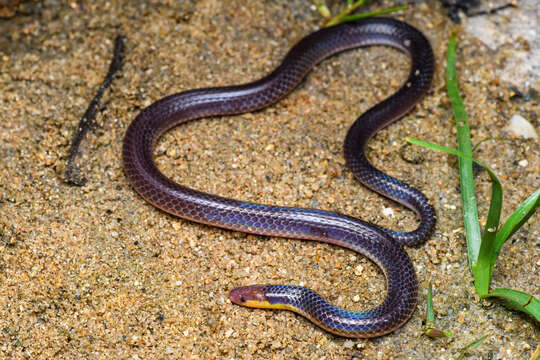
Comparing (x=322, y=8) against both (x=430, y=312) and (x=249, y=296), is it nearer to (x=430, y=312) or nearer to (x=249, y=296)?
(x=249, y=296)

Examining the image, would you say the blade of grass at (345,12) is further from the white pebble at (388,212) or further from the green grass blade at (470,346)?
the green grass blade at (470,346)

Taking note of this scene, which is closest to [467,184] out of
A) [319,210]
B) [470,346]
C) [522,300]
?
[522,300]

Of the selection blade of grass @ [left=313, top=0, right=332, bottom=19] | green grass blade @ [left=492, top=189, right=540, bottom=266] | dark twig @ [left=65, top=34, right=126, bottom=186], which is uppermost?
blade of grass @ [left=313, top=0, right=332, bottom=19]

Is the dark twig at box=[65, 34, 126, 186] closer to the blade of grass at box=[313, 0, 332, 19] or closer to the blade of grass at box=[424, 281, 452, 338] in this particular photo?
the blade of grass at box=[313, 0, 332, 19]

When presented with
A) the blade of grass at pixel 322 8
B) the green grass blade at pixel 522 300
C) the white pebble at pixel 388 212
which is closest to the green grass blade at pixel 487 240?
the green grass blade at pixel 522 300

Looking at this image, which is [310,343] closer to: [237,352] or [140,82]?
[237,352]

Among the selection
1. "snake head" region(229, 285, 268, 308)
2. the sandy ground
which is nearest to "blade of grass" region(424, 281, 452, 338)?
the sandy ground

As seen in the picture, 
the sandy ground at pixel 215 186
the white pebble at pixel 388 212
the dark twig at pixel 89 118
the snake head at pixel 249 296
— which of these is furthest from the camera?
the dark twig at pixel 89 118
